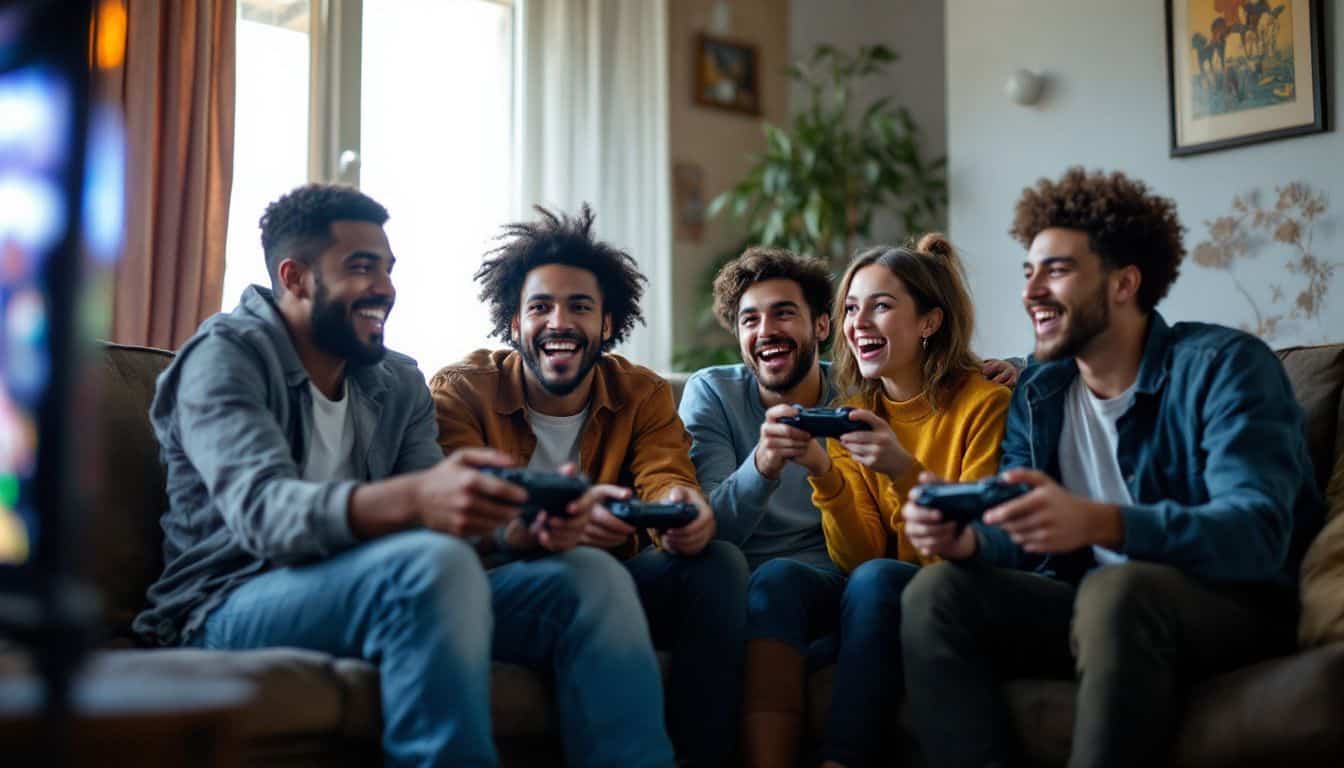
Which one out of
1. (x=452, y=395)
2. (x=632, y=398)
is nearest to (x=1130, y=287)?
(x=632, y=398)

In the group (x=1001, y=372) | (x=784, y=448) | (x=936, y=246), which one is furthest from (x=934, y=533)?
(x=936, y=246)

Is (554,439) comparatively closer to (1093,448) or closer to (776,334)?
(776,334)

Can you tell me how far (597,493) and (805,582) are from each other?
401 mm

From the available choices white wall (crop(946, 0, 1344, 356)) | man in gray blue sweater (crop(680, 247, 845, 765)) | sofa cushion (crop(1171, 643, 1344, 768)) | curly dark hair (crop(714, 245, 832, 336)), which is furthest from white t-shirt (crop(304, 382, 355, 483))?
white wall (crop(946, 0, 1344, 356))

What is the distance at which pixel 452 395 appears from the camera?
2373 mm

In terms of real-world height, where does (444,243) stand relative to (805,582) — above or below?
above

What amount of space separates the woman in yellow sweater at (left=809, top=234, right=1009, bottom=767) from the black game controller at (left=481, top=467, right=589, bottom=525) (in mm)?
519

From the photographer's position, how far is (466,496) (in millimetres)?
1680

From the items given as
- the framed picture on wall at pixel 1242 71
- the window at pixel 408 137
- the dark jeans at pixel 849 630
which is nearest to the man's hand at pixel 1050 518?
the dark jeans at pixel 849 630

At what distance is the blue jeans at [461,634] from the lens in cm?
167

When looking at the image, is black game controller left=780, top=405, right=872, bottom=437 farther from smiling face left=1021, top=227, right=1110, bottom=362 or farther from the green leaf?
the green leaf

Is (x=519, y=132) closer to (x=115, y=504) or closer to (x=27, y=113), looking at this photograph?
(x=115, y=504)

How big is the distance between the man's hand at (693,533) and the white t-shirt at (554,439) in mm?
303

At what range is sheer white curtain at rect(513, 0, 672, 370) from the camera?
4613 mm
